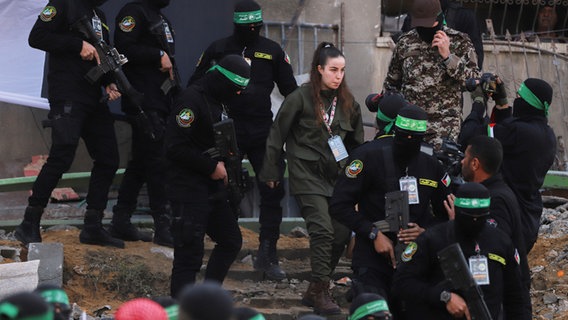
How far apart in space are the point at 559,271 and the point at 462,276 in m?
3.96

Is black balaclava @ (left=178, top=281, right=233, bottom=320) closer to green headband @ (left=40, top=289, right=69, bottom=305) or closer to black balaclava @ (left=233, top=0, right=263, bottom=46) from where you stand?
green headband @ (left=40, top=289, right=69, bottom=305)

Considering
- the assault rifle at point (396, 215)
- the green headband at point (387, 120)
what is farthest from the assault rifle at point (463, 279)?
the green headband at point (387, 120)

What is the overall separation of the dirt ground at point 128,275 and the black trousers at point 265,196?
44 cm

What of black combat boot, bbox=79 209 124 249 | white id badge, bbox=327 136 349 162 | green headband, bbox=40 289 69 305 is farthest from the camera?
black combat boot, bbox=79 209 124 249

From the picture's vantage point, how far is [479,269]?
647 centimetres

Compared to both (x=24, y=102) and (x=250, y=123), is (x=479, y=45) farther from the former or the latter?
(x=24, y=102)

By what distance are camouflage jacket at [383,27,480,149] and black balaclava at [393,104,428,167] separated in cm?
195

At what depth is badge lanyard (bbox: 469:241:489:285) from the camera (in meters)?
6.46

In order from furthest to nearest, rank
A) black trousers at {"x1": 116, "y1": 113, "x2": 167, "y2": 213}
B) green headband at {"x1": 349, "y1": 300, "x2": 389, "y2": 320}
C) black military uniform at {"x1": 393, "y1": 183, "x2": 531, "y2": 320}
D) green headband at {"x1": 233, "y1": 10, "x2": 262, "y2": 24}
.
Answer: black trousers at {"x1": 116, "y1": 113, "x2": 167, "y2": 213}
green headband at {"x1": 233, "y1": 10, "x2": 262, "y2": 24}
black military uniform at {"x1": 393, "y1": 183, "x2": 531, "y2": 320}
green headband at {"x1": 349, "y1": 300, "x2": 389, "y2": 320}

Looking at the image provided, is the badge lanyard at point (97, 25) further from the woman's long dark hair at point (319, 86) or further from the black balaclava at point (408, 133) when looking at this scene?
the black balaclava at point (408, 133)

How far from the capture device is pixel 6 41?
1144 cm

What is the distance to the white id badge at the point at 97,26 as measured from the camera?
30.9ft

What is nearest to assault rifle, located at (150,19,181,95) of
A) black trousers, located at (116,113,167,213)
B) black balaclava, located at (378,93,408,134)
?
black trousers, located at (116,113,167,213)

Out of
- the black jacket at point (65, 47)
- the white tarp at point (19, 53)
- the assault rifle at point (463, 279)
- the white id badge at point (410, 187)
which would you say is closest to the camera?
the assault rifle at point (463, 279)
